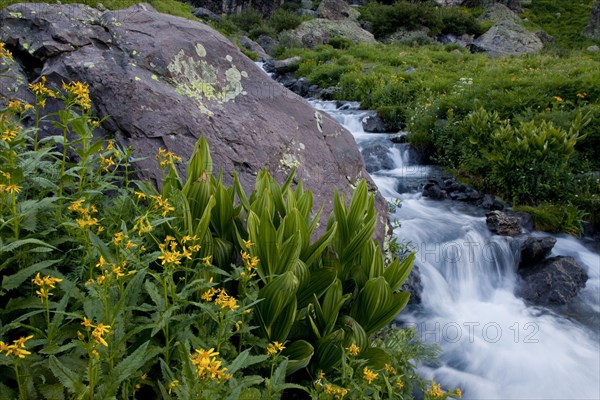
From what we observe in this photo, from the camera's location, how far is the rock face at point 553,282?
6156mm

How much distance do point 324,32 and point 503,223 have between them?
1953 cm

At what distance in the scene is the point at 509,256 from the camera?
6.81m

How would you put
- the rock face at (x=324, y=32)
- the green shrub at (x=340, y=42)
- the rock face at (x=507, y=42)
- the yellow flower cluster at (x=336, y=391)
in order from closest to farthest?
1. the yellow flower cluster at (x=336, y=391)
2. the green shrub at (x=340, y=42)
3. the rock face at (x=324, y=32)
4. the rock face at (x=507, y=42)

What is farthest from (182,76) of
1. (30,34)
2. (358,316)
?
(358,316)

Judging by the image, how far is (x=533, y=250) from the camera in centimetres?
670

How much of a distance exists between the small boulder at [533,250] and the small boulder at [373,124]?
5231 millimetres

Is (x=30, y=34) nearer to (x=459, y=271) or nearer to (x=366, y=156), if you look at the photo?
(x=459, y=271)

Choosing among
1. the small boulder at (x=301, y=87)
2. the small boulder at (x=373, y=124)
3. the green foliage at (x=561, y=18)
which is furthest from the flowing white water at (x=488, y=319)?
the green foliage at (x=561, y=18)

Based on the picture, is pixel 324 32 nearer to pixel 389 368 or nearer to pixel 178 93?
pixel 178 93

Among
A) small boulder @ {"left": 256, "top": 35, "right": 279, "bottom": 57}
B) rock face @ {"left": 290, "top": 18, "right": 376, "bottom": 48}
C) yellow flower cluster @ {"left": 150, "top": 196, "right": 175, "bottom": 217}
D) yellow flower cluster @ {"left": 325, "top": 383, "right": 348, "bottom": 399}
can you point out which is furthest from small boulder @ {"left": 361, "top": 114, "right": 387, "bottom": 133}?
small boulder @ {"left": 256, "top": 35, "right": 279, "bottom": 57}

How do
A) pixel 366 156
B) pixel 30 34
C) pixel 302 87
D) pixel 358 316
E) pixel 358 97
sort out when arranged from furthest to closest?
pixel 302 87, pixel 358 97, pixel 366 156, pixel 30 34, pixel 358 316

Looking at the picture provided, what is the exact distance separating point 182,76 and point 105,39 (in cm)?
86

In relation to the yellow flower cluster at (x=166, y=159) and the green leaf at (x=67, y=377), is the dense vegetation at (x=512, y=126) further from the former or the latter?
the green leaf at (x=67, y=377)

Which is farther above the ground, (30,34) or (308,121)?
(30,34)
